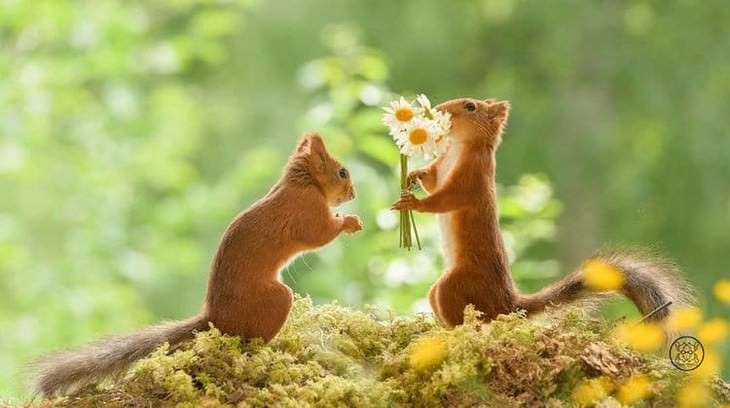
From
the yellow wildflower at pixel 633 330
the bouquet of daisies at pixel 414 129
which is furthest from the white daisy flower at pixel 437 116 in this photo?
the yellow wildflower at pixel 633 330

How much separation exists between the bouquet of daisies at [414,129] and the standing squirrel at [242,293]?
5.4 inches

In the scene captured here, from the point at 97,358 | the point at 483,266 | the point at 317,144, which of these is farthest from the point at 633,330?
the point at 97,358

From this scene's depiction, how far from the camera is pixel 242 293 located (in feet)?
4.68

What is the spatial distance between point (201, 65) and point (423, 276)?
2.80 meters

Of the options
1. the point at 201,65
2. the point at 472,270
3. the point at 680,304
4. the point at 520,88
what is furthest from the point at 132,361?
the point at 201,65

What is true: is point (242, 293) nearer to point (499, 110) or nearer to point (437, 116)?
point (437, 116)

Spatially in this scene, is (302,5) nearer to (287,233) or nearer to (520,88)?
(520,88)

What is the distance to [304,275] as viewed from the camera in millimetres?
3818

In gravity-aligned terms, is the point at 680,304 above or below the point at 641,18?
below

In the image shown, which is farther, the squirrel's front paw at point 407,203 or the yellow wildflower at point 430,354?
the squirrel's front paw at point 407,203

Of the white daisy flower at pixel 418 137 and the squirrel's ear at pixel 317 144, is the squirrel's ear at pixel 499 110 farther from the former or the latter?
the squirrel's ear at pixel 317 144

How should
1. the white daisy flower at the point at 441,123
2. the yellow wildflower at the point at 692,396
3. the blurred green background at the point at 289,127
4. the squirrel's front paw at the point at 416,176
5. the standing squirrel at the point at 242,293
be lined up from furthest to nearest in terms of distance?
the blurred green background at the point at 289,127, the squirrel's front paw at the point at 416,176, the white daisy flower at the point at 441,123, the standing squirrel at the point at 242,293, the yellow wildflower at the point at 692,396

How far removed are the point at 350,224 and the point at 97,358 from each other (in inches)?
15.0

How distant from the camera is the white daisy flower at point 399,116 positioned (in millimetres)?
1496
